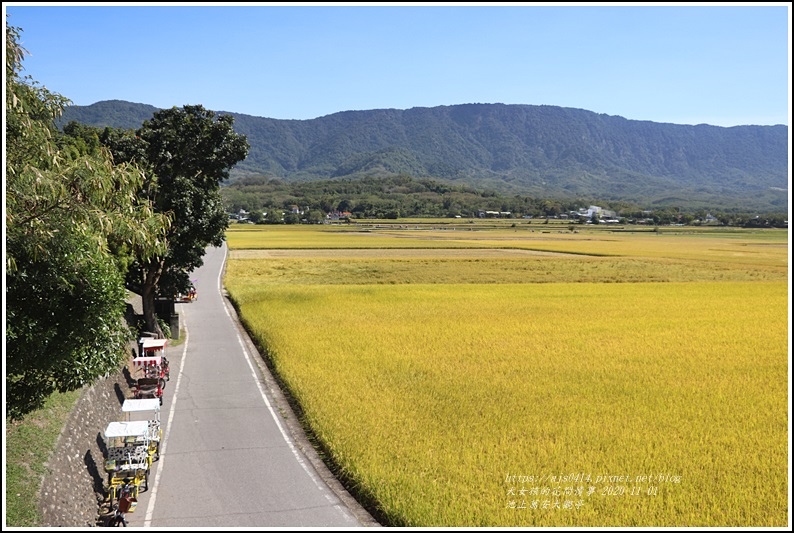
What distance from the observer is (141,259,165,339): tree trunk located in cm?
3149

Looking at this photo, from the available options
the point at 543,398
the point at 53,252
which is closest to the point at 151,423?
the point at 53,252

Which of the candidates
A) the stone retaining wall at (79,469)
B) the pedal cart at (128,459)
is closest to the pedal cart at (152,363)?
the stone retaining wall at (79,469)

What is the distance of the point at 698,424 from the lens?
18.2 meters

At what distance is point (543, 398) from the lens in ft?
67.7

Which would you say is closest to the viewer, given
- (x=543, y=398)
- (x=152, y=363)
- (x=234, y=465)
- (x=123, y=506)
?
(x=123, y=506)

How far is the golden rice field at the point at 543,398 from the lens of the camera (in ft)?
44.3

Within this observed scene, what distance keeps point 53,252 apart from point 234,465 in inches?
271

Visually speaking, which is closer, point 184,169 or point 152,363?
point 152,363

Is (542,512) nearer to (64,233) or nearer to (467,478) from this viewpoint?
(467,478)

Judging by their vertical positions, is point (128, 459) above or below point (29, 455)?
below

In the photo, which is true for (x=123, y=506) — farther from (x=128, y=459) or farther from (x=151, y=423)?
(x=151, y=423)

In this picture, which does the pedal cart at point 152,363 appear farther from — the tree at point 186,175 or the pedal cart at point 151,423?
the tree at point 186,175

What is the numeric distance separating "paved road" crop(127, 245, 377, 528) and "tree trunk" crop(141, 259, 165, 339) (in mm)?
5370

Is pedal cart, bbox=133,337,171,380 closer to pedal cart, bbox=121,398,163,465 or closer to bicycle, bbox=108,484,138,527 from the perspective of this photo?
pedal cart, bbox=121,398,163,465
